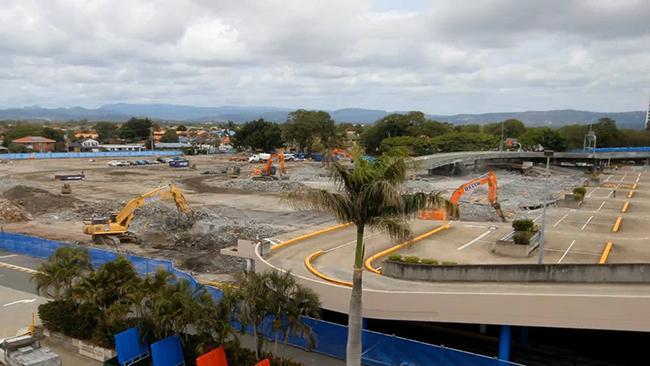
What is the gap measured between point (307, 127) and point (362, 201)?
11599cm

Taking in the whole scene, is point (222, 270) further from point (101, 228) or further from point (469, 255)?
point (469, 255)

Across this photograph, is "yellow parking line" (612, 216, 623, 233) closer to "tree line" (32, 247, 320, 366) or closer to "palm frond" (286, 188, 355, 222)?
"tree line" (32, 247, 320, 366)

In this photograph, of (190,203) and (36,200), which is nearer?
(36,200)

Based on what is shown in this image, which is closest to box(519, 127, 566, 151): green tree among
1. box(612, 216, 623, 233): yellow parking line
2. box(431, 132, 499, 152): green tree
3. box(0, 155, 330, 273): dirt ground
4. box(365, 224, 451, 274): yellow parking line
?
box(431, 132, 499, 152): green tree

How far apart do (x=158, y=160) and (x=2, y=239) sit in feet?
260

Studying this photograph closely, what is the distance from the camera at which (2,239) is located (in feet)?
118

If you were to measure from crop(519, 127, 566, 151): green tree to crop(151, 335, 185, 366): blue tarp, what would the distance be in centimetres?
13458

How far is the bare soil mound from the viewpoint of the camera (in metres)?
54.9

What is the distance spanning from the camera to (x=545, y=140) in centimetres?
13925

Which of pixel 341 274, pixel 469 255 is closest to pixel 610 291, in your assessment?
pixel 469 255

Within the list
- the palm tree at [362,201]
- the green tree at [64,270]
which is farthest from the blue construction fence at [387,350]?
the green tree at [64,270]

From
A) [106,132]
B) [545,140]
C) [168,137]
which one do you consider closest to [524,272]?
[545,140]

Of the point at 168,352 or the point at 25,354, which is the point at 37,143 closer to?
the point at 25,354

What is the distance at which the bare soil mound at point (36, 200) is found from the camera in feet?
180
